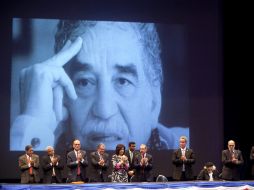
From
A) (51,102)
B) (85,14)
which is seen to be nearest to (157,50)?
(85,14)

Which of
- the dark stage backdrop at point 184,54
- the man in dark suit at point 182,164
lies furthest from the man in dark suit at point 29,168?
the dark stage backdrop at point 184,54

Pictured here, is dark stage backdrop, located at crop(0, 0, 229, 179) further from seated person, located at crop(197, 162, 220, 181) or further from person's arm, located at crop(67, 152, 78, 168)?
person's arm, located at crop(67, 152, 78, 168)

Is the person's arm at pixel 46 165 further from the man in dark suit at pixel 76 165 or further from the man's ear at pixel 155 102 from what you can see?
the man's ear at pixel 155 102

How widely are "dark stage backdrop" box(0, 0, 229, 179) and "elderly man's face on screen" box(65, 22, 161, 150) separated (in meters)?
0.36

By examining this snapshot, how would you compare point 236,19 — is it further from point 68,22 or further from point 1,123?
point 1,123

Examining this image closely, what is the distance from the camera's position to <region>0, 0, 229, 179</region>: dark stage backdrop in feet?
38.7

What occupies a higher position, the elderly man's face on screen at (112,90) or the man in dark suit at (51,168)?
the elderly man's face on screen at (112,90)

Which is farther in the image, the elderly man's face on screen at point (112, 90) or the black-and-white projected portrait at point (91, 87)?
the elderly man's face on screen at point (112, 90)

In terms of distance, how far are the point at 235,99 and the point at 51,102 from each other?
436 cm

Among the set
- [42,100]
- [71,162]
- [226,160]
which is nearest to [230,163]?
[226,160]

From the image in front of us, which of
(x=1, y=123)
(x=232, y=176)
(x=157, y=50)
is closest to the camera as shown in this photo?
(x=232, y=176)

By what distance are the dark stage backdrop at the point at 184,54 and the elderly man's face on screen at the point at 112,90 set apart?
0.36 m

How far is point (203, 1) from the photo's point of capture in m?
12.4

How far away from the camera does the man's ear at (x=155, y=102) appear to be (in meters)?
11.9
